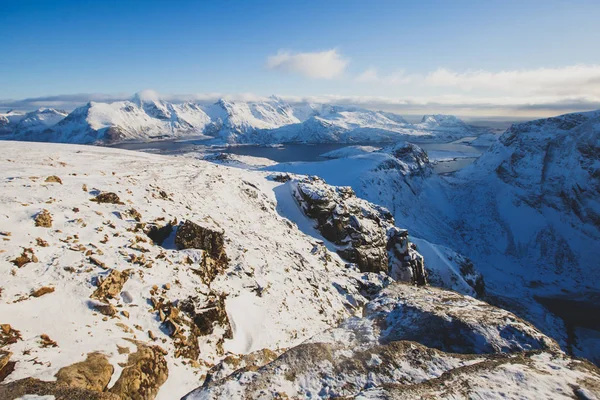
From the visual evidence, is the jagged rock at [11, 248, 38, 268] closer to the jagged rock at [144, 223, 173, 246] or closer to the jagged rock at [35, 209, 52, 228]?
the jagged rock at [35, 209, 52, 228]

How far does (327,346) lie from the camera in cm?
1261

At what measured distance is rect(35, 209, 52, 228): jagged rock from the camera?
13414mm

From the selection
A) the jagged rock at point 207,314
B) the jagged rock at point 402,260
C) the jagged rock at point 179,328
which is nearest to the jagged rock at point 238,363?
the jagged rock at point 179,328

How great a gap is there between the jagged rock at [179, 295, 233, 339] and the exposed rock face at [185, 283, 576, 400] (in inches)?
115

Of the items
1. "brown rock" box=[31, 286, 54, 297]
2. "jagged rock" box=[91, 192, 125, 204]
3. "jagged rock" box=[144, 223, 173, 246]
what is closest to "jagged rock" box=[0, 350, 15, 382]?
"brown rock" box=[31, 286, 54, 297]

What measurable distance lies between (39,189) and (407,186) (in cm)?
9781

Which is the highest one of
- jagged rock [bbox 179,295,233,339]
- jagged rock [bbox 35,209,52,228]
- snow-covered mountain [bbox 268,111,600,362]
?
jagged rock [bbox 35,209,52,228]

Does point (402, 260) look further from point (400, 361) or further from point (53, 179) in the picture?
point (53, 179)

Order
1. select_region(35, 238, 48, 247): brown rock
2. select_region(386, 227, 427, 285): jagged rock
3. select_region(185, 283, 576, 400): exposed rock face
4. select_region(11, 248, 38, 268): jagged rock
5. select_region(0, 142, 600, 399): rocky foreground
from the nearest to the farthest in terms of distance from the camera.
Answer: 1. select_region(0, 142, 600, 399): rocky foreground
2. select_region(185, 283, 576, 400): exposed rock face
3. select_region(11, 248, 38, 268): jagged rock
4. select_region(35, 238, 48, 247): brown rock
5. select_region(386, 227, 427, 285): jagged rock

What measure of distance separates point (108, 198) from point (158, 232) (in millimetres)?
4221

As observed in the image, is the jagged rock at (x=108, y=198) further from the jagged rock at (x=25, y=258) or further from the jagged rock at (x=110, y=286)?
the jagged rock at (x=110, y=286)

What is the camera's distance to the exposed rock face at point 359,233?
3188 centimetres

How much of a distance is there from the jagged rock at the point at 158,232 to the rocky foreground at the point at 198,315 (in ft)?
0.29

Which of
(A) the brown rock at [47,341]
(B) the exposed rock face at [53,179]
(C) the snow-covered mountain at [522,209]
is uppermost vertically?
(B) the exposed rock face at [53,179]
